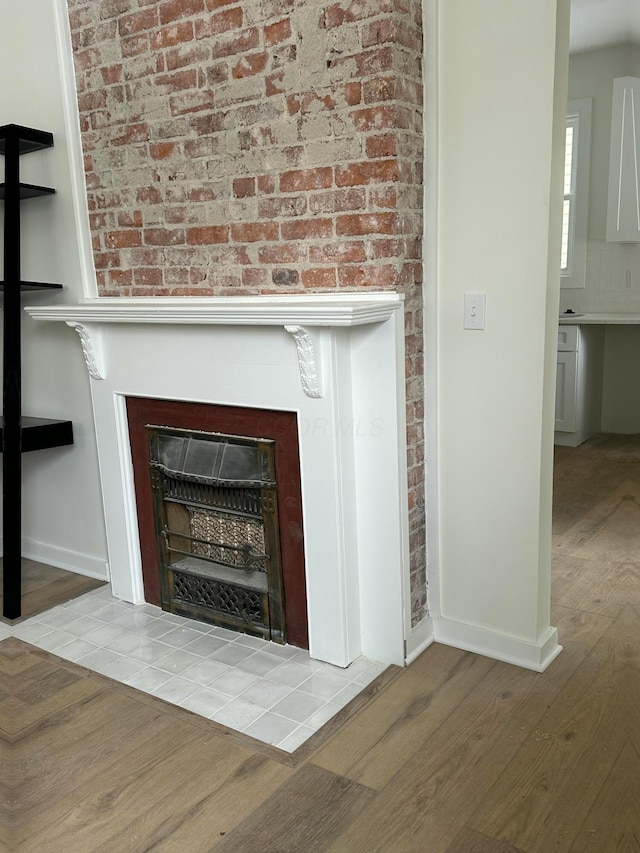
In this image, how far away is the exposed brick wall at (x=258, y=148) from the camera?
86.8 inches

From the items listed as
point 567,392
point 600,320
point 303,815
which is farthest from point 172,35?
point 567,392

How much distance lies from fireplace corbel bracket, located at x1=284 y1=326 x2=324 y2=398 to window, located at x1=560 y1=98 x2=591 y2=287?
3756mm

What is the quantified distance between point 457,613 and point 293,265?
131 centimetres

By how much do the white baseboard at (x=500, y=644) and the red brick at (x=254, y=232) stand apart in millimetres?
1450

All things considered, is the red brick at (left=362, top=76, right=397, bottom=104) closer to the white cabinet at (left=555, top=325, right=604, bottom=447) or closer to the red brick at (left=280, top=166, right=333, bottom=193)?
the red brick at (left=280, top=166, right=333, bottom=193)

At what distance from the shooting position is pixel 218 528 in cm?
280

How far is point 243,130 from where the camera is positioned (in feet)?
8.07

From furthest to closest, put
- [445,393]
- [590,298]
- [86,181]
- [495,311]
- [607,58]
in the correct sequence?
[590,298]
[607,58]
[86,181]
[445,393]
[495,311]

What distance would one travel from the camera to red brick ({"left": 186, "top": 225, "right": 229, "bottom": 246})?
2.60 m

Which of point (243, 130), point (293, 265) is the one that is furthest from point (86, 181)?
point (293, 265)

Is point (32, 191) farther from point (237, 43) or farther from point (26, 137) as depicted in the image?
point (237, 43)

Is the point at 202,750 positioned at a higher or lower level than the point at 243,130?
lower

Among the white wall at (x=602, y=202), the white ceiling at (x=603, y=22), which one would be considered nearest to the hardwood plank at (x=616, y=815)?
the white ceiling at (x=603, y=22)

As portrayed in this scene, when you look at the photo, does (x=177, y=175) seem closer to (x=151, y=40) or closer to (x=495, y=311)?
(x=151, y=40)
